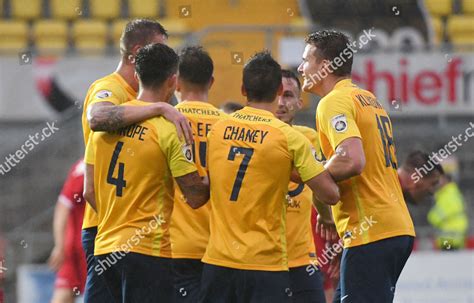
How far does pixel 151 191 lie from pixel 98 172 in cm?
37

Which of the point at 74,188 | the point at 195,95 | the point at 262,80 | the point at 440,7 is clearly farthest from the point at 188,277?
the point at 440,7

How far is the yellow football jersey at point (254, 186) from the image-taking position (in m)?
5.96

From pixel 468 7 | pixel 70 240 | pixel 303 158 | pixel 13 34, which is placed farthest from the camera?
pixel 468 7

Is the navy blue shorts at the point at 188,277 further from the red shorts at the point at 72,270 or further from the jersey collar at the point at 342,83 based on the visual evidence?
the red shorts at the point at 72,270

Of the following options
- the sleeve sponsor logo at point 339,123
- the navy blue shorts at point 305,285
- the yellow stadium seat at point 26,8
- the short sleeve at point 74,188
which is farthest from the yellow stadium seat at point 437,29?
the sleeve sponsor logo at point 339,123

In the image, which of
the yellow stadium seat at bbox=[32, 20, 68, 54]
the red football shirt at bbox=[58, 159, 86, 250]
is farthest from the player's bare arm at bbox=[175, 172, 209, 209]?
the yellow stadium seat at bbox=[32, 20, 68, 54]

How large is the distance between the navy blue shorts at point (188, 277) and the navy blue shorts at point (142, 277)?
95cm

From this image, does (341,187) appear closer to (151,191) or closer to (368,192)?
(368,192)

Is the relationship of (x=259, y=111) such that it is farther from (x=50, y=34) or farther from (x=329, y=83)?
(x=50, y=34)

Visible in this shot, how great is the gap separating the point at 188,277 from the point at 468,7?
34.8 feet

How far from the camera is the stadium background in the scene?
11781 millimetres

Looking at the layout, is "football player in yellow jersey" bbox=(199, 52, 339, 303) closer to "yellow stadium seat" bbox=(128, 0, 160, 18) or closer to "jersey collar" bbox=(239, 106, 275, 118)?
"jersey collar" bbox=(239, 106, 275, 118)

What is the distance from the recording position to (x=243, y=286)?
235 inches

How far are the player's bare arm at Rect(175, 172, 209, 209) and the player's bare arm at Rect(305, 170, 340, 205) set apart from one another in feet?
2.10
